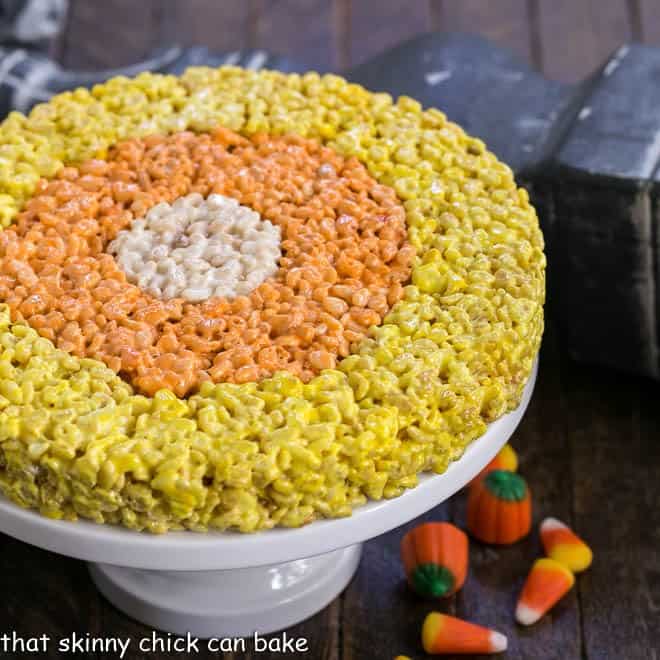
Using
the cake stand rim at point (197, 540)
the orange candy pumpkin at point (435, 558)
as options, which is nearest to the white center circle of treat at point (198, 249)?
the cake stand rim at point (197, 540)

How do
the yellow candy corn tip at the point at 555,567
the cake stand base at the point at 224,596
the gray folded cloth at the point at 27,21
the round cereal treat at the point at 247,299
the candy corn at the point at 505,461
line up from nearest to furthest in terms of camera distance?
1. the round cereal treat at the point at 247,299
2. the cake stand base at the point at 224,596
3. the yellow candy corn tip at the point at 555,567
4. the candy corn at the point at 505,461
5. the gray folded cloth at the point at 27,21

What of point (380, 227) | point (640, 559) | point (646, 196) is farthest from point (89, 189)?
point (640, 559)

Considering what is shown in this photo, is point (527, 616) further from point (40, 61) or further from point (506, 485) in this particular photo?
point (40, 61)

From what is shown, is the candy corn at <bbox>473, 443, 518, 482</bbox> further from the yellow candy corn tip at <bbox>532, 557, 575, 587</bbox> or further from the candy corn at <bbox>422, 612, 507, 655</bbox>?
the candy corn at <bbox>422, 612, 507, 655</bbox>

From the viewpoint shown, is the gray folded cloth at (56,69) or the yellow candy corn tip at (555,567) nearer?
the yellow candy corn tip at (555,567)

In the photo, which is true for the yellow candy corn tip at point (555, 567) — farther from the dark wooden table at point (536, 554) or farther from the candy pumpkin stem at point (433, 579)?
the candy pumpkin stem at point (433, 579)

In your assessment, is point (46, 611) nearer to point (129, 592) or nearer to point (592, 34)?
point (129, 592)
